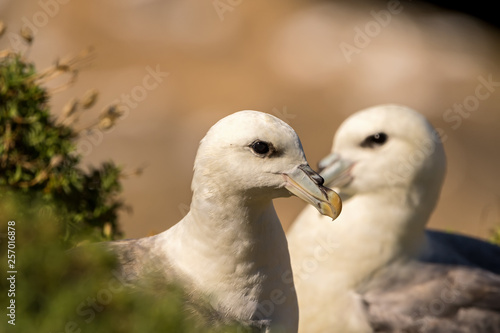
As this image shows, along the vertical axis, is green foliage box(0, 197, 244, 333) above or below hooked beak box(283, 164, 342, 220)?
below

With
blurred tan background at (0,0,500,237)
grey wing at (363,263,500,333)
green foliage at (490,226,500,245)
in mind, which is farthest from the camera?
blurred tan background at (0,0,500,237)

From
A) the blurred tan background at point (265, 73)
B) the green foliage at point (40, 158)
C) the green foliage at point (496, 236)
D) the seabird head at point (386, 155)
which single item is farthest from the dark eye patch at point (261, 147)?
the blurred tan background at point (265, 73)

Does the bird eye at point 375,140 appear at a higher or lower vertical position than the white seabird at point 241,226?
higher

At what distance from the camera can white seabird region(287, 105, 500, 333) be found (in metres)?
4.05

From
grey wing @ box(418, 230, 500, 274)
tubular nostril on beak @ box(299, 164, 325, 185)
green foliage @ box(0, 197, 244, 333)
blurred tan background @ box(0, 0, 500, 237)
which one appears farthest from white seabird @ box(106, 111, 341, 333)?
blurred tan background @ box(0, 0, 500, 237)

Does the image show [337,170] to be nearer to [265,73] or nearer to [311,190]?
[311,190]

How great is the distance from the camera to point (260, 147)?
2.74 meters

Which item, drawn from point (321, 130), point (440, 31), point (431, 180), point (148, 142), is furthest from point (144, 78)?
point (431, 180)

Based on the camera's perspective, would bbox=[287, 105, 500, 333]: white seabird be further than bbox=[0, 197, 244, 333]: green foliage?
Yes

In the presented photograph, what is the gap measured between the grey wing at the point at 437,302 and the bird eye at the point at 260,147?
1675mm

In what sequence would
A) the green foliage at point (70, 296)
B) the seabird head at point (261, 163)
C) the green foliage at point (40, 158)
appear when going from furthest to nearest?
the green foliage at point (40, 158) < the seabird head at point (261, 163) < the green foliage at point (70, 296)

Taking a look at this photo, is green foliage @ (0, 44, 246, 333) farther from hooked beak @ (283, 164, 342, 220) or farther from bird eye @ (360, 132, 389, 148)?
bird eye @ (360, 132, 389, 148)

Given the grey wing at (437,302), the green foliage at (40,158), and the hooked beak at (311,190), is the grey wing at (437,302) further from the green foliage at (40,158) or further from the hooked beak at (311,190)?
the green foliage at (40,158)

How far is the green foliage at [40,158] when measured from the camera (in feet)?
10.6
